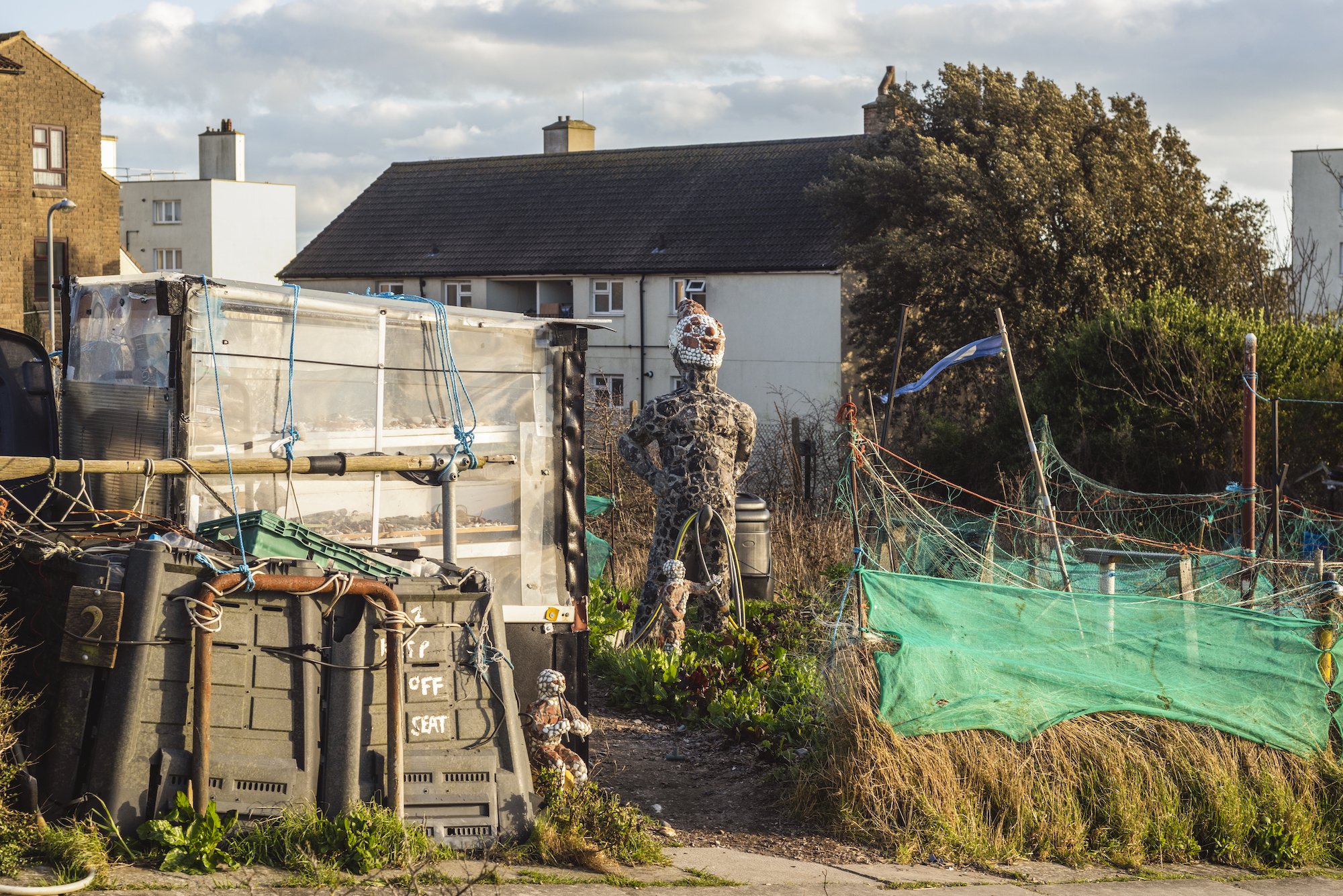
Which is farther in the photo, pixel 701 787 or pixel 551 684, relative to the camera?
pixel 701 787

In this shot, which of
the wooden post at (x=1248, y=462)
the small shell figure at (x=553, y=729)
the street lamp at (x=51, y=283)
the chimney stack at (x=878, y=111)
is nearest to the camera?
the small shell figure at (x=553, y=729)

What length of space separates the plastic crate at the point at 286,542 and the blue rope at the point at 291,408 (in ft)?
2.79

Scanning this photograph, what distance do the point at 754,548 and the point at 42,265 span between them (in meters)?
41.7

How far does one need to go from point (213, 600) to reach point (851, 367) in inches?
1199

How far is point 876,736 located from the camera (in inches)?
Result: 266

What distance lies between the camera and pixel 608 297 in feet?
132

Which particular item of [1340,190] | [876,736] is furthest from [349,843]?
[1340,190]

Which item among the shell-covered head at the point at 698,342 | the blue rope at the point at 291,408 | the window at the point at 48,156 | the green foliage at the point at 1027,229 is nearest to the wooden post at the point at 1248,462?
the shell-covered head at the point at 698,342

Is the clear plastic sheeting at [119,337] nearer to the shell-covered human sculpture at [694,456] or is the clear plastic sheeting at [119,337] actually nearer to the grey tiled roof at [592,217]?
the shell-covered human sculpture at [694,456]

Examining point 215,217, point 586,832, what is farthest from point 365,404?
point 215,217

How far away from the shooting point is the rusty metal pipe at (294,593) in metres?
5.28

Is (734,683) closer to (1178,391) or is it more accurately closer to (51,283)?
(1178,391)

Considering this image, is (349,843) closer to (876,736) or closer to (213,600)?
(213,600)

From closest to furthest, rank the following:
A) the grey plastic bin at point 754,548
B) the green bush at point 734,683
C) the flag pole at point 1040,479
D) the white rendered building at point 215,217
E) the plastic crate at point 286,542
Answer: the plastic crate at point 286,542 < the green bush at point 734,683 < the flag pole at point 1040,479 < the grey plastic bin at point 754,548 < the white rendered building at point 215,217
